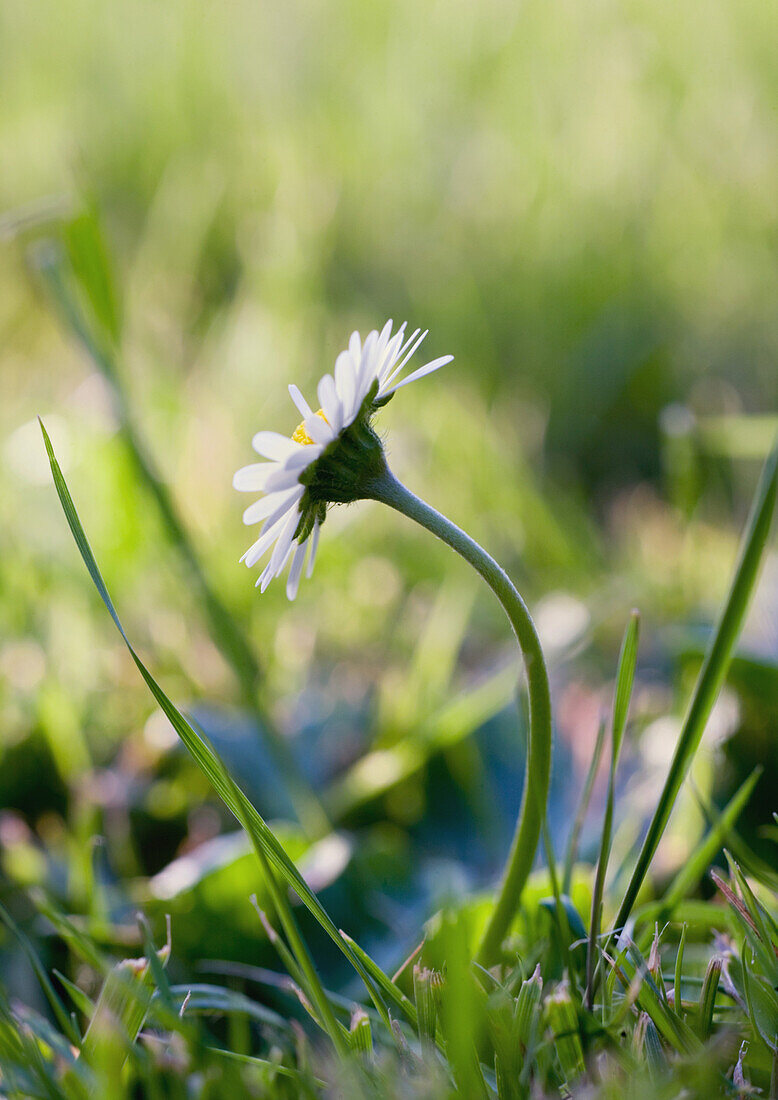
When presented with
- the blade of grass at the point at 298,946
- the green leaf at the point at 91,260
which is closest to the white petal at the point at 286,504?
the blade of grass at the point at 298,946

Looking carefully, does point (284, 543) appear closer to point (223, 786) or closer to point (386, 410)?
point (223, 786)

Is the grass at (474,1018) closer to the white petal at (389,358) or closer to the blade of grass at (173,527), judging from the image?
the white petal at (389,358)

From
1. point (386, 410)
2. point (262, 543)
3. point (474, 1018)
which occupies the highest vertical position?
point (386, 410)

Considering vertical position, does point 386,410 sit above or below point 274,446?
above

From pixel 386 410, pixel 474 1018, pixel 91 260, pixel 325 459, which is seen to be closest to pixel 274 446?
pixel 325 459

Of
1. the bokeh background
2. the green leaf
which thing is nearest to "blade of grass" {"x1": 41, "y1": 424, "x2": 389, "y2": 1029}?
the bokeh background

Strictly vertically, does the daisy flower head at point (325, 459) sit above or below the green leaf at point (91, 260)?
below

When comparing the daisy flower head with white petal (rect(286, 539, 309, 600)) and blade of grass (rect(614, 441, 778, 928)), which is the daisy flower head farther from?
blade of grass (rect(614, 441, 778, 928))
